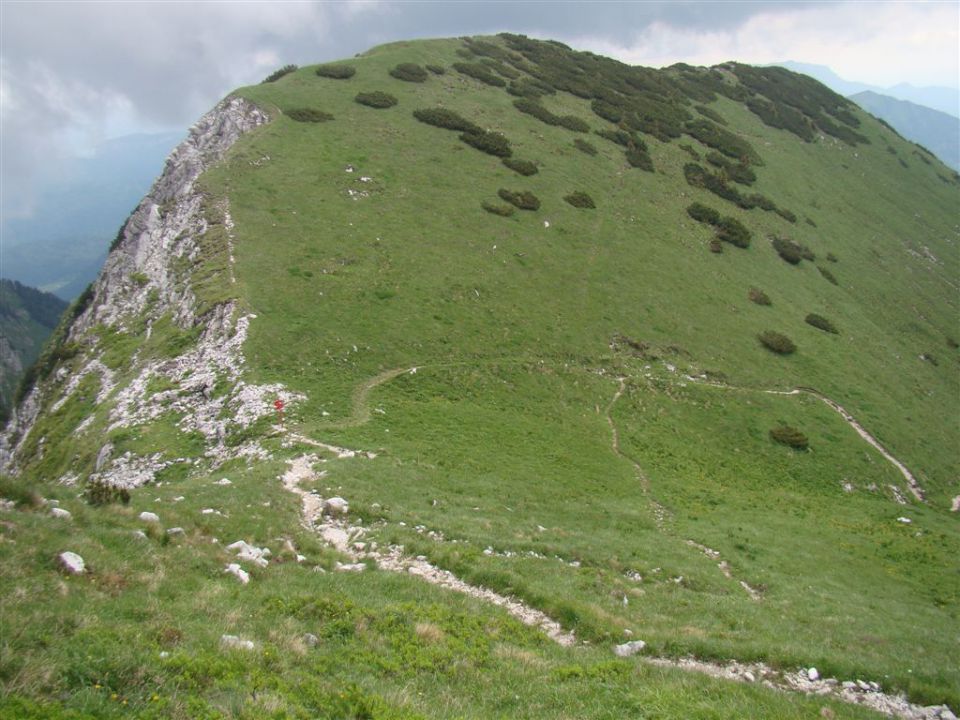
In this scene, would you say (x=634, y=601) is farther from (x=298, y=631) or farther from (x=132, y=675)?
(x=132, y=675)

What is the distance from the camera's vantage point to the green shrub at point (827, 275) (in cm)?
6419

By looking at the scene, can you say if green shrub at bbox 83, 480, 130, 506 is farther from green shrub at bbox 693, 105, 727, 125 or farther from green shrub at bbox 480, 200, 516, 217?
green shrub at bbox 693, 105, 727, 125

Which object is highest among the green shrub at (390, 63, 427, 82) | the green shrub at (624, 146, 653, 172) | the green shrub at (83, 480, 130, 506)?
the green shrub at (390, 63, 427, 82)

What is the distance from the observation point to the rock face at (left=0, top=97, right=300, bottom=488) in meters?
28.9

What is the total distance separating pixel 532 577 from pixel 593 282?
115ft

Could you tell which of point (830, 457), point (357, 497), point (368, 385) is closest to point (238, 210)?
point (368, 385)

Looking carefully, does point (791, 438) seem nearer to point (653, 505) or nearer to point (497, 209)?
point (653, 505)

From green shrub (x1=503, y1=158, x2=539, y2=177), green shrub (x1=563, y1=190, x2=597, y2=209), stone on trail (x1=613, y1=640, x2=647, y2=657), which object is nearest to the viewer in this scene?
stone on trail (x1=613, y1=640, x2=647, y2=657)

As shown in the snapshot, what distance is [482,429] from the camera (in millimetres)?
31672

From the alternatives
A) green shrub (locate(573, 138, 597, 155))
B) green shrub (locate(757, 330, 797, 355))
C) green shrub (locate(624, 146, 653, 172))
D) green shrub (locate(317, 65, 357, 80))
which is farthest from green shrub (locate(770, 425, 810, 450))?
green shrub (locate(317, 65, 357, 80))

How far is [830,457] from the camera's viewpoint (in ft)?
125

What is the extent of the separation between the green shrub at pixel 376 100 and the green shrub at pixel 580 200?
2433 cm

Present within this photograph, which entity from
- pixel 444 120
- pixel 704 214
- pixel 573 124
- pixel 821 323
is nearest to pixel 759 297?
pixel 821 323

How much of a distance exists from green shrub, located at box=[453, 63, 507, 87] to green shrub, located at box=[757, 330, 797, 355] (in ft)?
171
